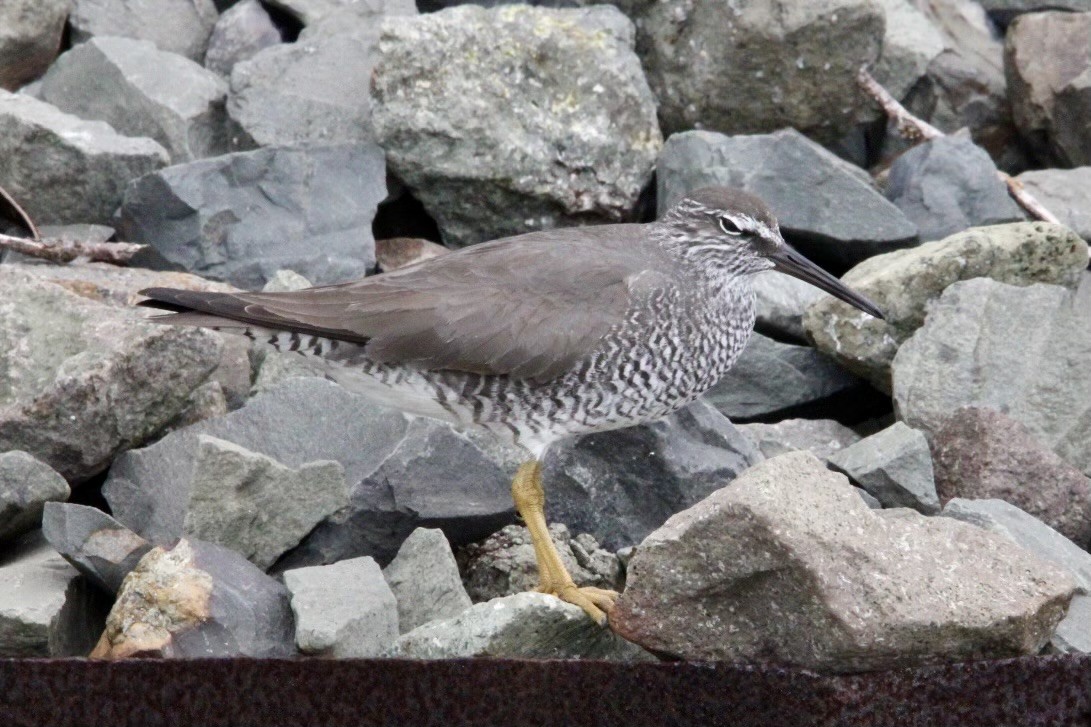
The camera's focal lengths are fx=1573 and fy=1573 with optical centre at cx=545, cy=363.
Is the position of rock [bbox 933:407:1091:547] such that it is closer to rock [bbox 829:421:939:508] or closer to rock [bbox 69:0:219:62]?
rock [bbox 829:421:939:508]

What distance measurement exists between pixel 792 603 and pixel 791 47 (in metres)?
4.94

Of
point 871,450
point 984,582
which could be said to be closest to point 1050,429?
point 871,450

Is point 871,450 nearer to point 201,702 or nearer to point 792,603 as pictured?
point 792,603

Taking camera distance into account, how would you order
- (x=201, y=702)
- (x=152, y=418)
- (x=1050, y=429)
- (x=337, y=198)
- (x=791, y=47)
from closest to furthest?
1. (x=201, y=702)
2. (x=152, y=418)
3. (x=1050, y=429)
4. (x=337, y=198)
5. (x=791, y=47)

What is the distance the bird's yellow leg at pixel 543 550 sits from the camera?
239 inches

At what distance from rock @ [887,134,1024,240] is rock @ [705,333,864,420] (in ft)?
4.43

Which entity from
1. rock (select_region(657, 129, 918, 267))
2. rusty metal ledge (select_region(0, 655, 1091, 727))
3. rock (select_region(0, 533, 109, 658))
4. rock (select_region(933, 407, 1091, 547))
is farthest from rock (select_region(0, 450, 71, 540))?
rock (select_region(657, 129, 918, 267))

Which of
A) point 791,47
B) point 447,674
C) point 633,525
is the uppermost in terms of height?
point 791,47

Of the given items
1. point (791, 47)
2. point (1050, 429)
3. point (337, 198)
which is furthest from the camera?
point (791, 47)

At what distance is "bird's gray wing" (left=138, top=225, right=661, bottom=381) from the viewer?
6.54 m

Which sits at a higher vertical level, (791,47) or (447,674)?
(791,47)

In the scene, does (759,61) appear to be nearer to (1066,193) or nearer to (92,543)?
(1066,193)

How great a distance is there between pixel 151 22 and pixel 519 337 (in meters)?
4.47

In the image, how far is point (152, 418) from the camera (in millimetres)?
6523
